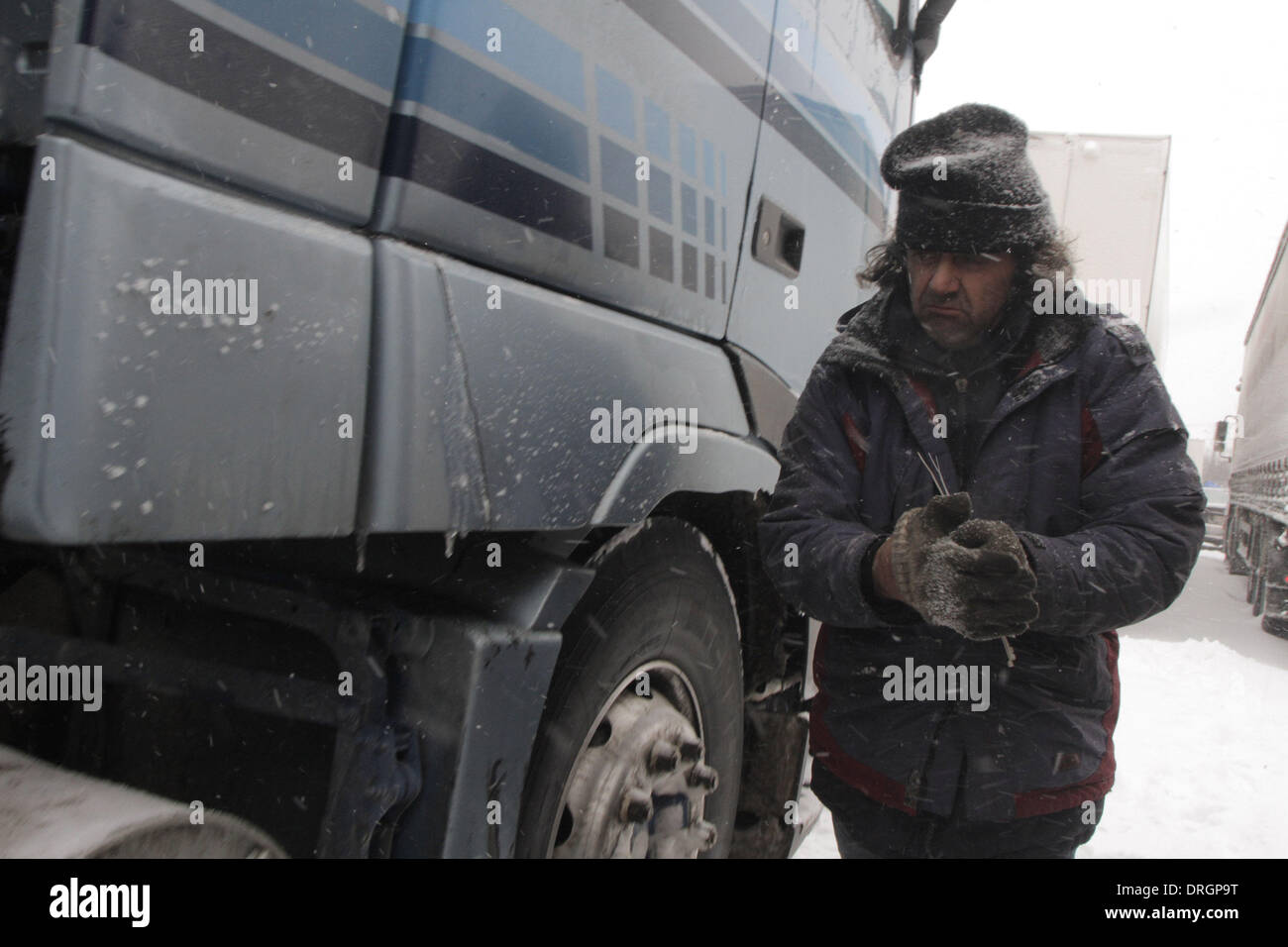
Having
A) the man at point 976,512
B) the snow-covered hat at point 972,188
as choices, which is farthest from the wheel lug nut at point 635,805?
the snow-covered hat at point 972,188

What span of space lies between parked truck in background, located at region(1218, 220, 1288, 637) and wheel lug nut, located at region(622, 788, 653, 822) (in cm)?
819

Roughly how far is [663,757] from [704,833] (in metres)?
0.25

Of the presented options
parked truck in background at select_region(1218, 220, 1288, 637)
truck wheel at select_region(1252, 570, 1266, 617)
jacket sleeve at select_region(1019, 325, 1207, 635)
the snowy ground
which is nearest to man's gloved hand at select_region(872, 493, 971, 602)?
jacket sleeve at select_region(1019, 325, 1207, 635)

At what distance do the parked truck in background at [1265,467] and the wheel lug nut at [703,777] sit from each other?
795cm

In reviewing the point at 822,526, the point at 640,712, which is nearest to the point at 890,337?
the point at 822,526

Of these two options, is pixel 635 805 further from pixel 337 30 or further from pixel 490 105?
pixel 337 30

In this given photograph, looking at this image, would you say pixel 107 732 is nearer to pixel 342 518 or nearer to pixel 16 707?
pixel 16 707

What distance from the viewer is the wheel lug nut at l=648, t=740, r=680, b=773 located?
1.65m

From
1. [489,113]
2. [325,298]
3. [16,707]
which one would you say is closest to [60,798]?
[16,707]

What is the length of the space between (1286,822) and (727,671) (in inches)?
121

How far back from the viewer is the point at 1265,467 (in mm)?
10703

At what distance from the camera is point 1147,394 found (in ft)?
4.81

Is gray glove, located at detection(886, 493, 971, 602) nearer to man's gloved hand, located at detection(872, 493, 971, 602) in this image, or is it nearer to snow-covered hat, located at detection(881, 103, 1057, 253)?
man's gloved hand, located at detection(872, 493, 971, 602)

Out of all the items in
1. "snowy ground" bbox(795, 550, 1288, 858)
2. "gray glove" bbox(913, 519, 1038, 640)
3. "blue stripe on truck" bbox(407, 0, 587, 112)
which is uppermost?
"blue stripe on truck" bbox(407, 0, 587, 112)
